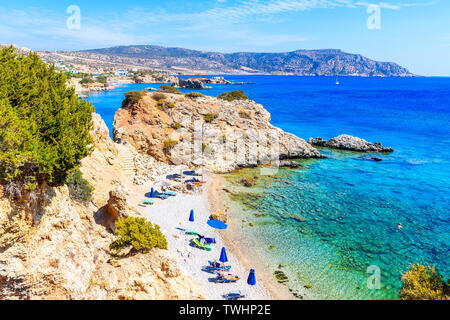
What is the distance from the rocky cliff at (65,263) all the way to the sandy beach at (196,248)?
2.90 m

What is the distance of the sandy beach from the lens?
14.6 meters

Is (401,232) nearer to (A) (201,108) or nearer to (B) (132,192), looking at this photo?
(B) (132,192)

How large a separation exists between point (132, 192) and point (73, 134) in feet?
49.2

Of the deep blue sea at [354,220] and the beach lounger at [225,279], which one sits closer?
the beach lounger at [225,279]

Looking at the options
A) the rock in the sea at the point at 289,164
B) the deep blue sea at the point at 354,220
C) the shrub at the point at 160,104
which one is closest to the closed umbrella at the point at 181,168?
the deep blue sea at the point at 354,220

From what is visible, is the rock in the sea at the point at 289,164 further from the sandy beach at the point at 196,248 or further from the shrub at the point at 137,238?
the shrub at the point at 137,238

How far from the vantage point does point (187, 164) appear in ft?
111

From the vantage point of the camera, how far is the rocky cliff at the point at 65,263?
8.31 m

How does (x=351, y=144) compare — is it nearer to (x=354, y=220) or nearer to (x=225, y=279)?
(x=354, y=220)

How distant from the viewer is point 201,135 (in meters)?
37.4

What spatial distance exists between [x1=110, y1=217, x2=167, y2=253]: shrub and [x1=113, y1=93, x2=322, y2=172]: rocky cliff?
21227 mm

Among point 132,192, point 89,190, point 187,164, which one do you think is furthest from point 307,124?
point 89,190

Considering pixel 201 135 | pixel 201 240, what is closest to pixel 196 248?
pixel 201 240

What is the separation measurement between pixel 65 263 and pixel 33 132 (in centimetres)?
493
